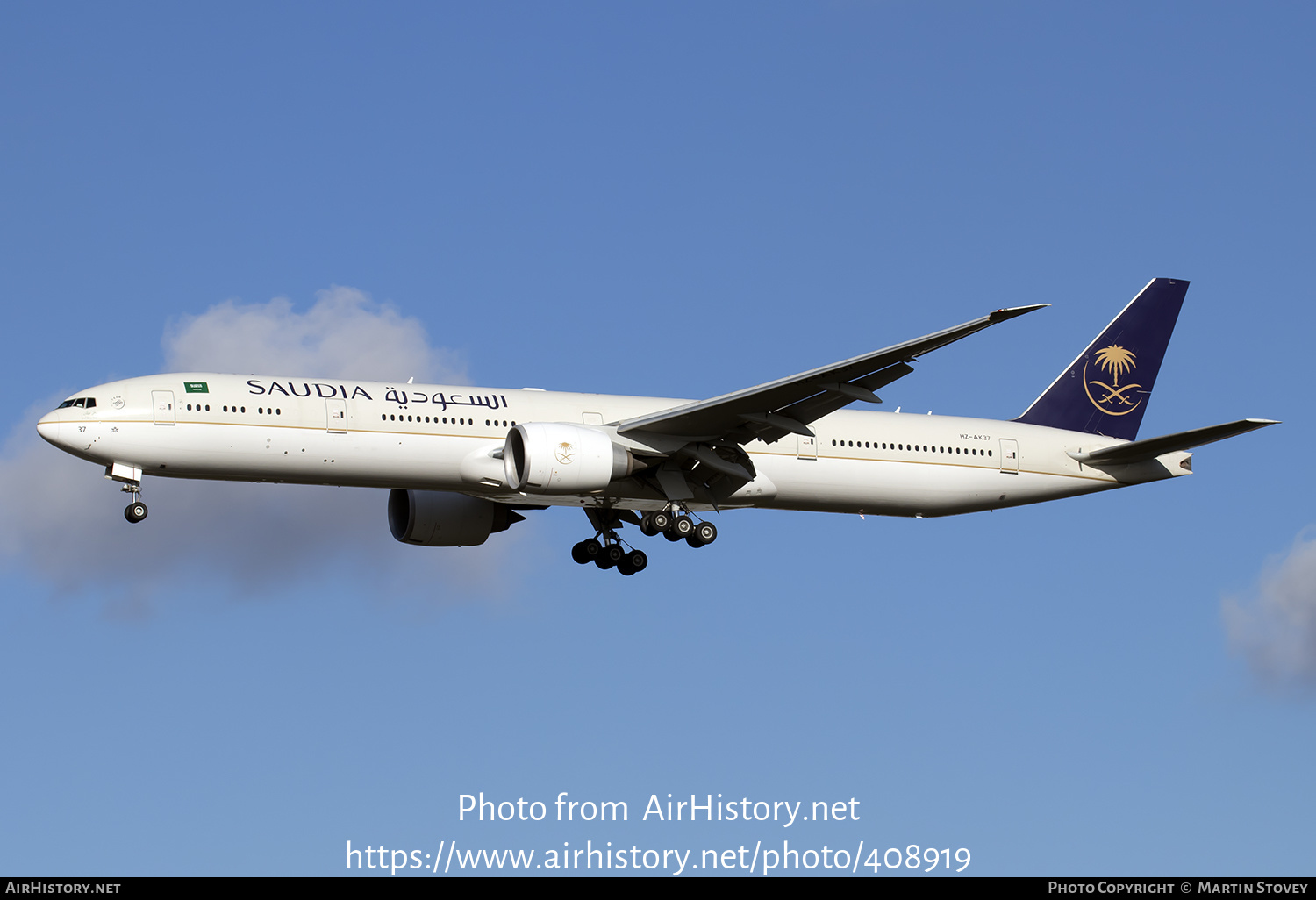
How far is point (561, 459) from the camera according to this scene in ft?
113

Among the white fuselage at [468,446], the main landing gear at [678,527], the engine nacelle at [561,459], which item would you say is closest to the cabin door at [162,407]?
the white fuselage at [468,446]

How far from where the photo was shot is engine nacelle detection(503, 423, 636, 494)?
1355 inches

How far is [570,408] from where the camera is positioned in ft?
122

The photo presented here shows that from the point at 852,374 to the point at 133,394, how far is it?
15.0m

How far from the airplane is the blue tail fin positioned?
0.27ft

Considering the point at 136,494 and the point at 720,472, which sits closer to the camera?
the point at 136,494

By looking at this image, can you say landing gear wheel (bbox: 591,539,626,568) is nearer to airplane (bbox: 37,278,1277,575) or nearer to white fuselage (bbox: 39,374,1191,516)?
airplane (bbox: 37,278,1277,575)

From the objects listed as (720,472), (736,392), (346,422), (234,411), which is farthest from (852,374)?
(234,411)

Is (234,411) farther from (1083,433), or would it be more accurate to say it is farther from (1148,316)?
(1148,316)

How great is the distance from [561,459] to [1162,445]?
15.0 metres

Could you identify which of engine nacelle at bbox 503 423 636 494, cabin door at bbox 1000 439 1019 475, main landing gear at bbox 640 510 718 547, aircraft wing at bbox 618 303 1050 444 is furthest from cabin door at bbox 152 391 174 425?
cabin door at bbox 1000 439 1019 475

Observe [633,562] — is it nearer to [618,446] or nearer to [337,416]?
[618,446]

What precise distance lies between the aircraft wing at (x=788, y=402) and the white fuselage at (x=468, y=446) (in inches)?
57.4

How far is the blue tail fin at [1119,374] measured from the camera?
42.8m
